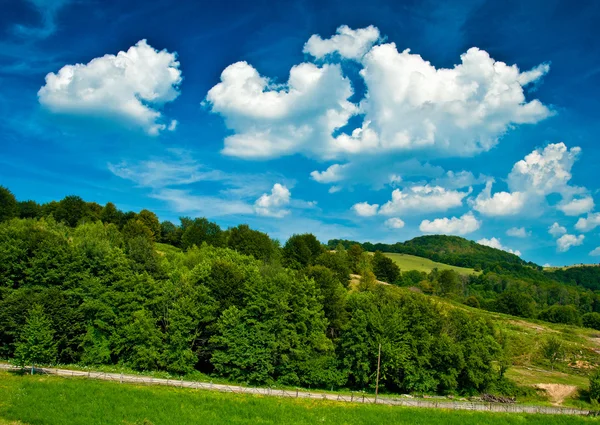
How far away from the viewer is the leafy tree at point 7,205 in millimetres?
109500

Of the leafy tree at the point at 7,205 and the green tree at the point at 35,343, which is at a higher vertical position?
the leafy tree at the point at 7,205

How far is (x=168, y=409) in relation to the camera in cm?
4122

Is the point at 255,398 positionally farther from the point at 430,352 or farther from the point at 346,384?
the point at 430,352

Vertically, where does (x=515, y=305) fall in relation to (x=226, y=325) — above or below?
above

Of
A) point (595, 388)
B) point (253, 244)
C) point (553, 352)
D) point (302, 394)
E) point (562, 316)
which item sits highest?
point (253, 244)

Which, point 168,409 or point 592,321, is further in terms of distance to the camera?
point 592,321

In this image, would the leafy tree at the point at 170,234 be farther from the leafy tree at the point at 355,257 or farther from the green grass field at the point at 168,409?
the green grass field at the point at 168,409

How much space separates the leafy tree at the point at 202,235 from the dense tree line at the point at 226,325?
4876 centimetres

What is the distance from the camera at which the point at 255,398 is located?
45781 mm

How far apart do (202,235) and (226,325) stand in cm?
6640

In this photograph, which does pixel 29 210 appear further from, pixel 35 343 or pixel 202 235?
pixel 35 343

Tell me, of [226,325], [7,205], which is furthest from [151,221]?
[226,325]

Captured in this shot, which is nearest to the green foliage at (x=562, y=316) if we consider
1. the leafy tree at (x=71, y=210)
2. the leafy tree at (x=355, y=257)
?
the leafy tree at (x=355, y=257)

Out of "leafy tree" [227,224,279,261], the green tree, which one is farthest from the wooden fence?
"leafy tree" [227,224,279,261]
